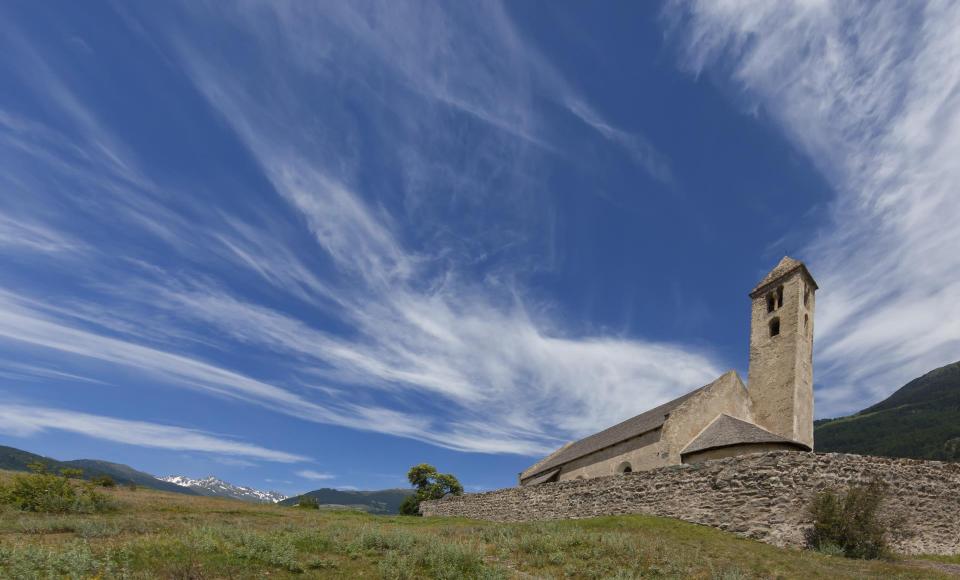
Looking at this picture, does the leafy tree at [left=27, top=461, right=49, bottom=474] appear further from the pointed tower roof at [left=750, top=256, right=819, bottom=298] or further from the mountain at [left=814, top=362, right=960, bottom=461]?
the mountain at [left=814, top=362, right=960, bottom=461]

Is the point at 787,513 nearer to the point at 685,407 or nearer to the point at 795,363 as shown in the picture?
the point at 685,407

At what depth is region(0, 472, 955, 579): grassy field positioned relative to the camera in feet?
27.9

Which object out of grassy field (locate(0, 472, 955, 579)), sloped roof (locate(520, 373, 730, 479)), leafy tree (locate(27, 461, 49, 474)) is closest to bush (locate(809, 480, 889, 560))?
grassy field (locate(0, 472, 955, 579))

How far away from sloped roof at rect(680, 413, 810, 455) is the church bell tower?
368 centimetres

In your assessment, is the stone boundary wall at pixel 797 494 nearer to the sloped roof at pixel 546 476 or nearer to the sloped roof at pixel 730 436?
the sloped roof at pixel 730 436

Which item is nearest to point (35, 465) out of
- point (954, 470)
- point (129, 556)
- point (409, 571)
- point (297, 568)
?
point (129, 556)

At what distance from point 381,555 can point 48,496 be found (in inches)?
683

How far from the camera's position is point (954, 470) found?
1909 centimetres

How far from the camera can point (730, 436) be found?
81.9ft

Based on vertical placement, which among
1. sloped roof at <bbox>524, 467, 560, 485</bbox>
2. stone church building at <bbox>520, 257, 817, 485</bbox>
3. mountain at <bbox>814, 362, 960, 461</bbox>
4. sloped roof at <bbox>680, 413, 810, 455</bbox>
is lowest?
sloped roof at <bbox>524, 467, 560, 485</bbox>

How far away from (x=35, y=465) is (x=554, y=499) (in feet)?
79.6

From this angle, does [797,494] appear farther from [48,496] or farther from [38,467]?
[38,467]

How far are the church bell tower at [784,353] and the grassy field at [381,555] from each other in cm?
1602

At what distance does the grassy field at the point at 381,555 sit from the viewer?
8500 mm
